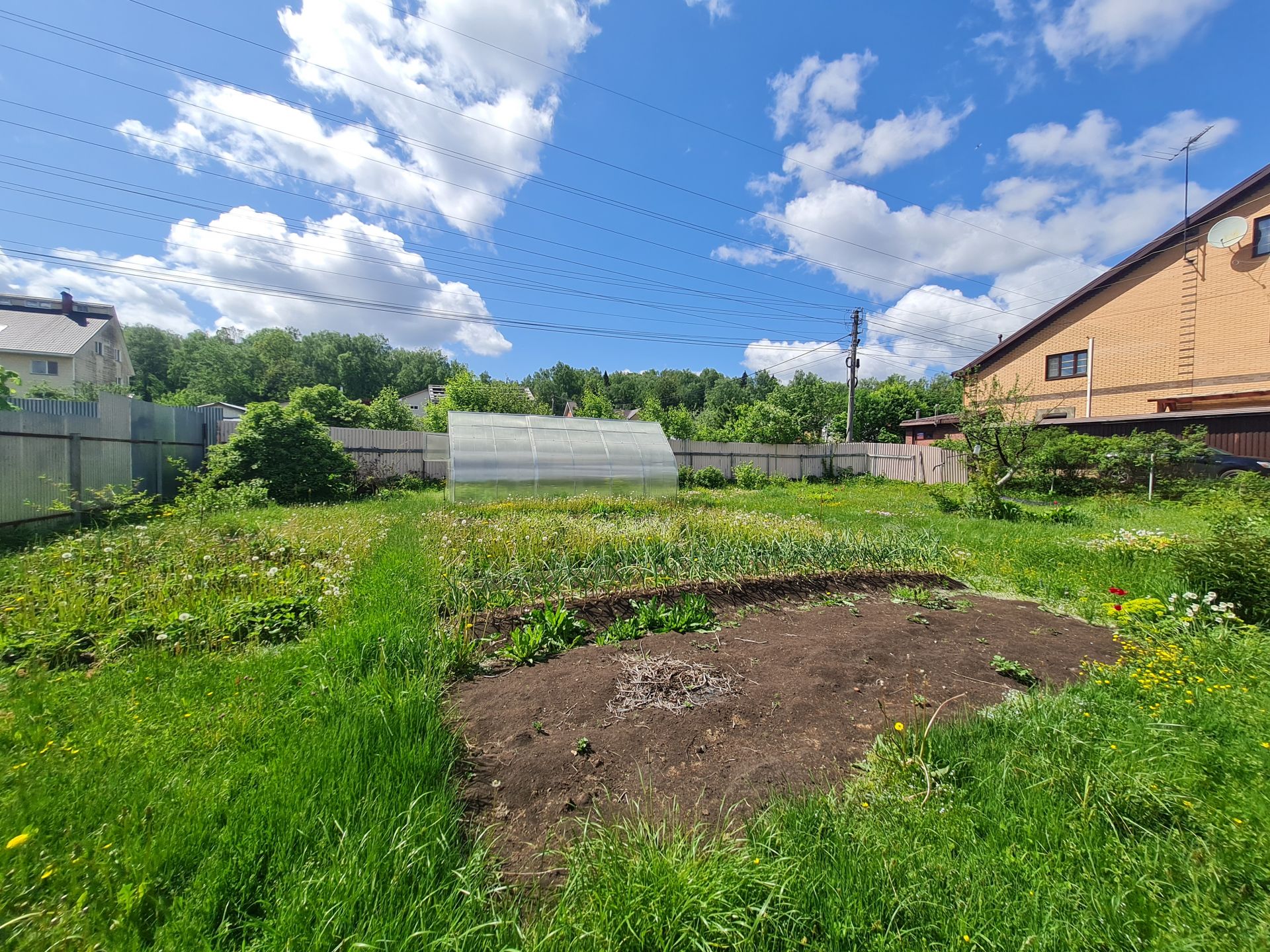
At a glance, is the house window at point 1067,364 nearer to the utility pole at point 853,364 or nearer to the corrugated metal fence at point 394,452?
the utility pole at point 853,364

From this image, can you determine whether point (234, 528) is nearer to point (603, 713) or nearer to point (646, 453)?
point (603, 713)

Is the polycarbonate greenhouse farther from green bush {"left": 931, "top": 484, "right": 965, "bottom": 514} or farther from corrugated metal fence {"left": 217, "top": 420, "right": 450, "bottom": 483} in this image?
green bush {"left": 931, "top": 484, "right": 965, "bottom": 514}

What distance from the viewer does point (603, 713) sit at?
2828mm

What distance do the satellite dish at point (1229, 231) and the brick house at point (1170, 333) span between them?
0.08 metres

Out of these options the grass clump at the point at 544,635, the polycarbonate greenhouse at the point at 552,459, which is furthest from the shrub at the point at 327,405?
the grass clump at the point at 544,635

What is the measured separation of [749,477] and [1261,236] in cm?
1869

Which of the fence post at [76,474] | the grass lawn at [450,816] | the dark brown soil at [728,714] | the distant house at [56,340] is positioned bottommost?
the dark brown soil at [728,714]

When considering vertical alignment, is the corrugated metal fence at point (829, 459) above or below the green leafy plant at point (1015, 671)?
above

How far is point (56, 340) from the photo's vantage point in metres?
32.4

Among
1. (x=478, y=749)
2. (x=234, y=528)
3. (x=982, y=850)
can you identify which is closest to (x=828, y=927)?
(x=982, y=850)

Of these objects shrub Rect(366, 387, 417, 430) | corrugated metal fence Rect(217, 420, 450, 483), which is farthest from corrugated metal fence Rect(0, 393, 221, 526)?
shrub Rect(366, 387, 417, 430)

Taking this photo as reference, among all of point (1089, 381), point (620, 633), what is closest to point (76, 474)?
point (620, 633)

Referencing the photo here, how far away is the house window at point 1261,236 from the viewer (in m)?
15.8

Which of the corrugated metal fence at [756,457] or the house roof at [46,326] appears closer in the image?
the corrugated metal fence at [756,457]
